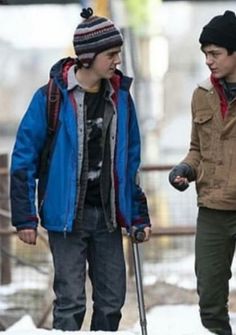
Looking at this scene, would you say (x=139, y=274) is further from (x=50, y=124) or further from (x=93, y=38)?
(x=93, y=38)

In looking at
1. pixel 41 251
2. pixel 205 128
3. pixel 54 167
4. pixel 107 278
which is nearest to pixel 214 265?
pixel 107 278

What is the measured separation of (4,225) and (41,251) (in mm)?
824

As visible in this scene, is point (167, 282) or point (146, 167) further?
point (146, 167)

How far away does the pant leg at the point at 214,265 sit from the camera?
493cm

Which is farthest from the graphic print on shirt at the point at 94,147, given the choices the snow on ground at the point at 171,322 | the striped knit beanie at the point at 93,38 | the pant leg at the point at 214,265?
the snow on ground at the point at 171,322

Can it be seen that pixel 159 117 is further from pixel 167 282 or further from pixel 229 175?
pixel 229 175

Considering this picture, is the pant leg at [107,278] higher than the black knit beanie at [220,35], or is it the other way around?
the black knit beanie at [220,35]

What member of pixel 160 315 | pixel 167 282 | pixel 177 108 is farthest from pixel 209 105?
pixel 177 108

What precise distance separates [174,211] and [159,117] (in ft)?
72.3

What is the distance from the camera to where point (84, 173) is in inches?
187

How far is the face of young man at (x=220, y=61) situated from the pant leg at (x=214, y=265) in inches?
25.9

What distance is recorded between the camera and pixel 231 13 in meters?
4.93

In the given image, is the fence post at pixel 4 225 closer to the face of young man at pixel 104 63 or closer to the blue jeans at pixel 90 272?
the blue jeans at pixel 90 272

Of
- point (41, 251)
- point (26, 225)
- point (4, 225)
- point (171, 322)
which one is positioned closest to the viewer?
point (26, 225)
